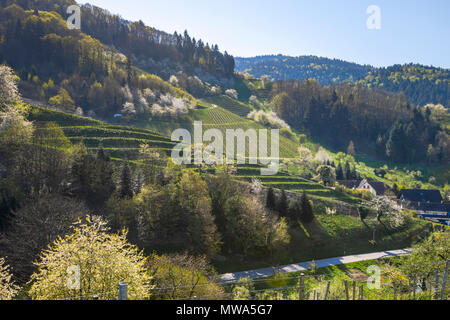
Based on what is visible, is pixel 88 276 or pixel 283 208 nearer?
pixel 88 276

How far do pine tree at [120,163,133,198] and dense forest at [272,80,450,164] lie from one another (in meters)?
114

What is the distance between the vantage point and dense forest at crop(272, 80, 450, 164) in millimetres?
135000

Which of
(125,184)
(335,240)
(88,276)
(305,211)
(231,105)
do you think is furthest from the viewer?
(231,105)

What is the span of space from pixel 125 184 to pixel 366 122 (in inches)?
5643

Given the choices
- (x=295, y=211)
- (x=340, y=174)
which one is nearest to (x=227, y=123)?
(x=340, y=174)

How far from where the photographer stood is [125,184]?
43.7 meters

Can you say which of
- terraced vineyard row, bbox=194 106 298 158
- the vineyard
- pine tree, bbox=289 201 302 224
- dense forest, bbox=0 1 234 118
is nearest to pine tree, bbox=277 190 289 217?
pine tree, bbox=289 201 302 224

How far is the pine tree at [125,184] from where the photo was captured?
43300mm

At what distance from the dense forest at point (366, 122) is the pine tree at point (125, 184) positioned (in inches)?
4489

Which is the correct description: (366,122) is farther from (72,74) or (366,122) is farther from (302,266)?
(302,266)

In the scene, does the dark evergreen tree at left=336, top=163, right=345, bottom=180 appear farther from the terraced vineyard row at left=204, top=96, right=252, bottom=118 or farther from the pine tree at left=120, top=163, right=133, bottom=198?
the pine tree at left=120, top=163, right=133, bottom=198

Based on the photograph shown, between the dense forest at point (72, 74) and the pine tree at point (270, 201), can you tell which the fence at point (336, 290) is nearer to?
the pine tree at point (270, 201)

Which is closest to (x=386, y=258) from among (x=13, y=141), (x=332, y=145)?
(x=13, y=141)
